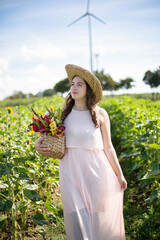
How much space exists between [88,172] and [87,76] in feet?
2.92

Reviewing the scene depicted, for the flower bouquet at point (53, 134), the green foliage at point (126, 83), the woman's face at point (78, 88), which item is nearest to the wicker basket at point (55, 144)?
the flower bouquet at point (53, 134)

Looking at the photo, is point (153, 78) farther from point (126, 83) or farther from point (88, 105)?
point (88, 105)

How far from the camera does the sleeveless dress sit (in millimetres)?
1925

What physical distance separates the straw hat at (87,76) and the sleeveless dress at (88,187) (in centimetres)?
28

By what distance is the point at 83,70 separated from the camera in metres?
2.18

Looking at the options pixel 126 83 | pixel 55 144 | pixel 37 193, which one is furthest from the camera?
pixel 126 83

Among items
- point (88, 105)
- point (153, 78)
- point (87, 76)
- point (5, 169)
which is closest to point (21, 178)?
point (5, 169)

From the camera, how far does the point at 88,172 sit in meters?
2.03

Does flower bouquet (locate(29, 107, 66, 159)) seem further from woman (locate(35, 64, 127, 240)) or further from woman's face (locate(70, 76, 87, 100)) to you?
woman's face (locate(70, 76, 87, 100))

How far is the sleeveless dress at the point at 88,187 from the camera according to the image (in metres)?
1.92

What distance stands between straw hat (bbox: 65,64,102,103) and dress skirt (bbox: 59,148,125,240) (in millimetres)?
581

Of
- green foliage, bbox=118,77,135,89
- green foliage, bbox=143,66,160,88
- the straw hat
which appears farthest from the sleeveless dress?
green foliage, bbox=118,77,135,89

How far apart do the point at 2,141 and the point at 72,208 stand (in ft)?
4.43

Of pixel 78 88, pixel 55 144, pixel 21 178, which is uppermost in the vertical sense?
pixel 78 88
